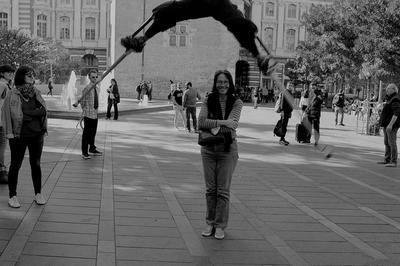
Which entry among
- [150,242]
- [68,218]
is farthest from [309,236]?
[68,218]

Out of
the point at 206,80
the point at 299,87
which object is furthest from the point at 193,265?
the point at 299,87

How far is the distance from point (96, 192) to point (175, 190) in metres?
1.27

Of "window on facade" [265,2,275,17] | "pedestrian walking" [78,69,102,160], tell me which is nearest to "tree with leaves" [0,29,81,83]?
"window on facade" [265,2,275,17]

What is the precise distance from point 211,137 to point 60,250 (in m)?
2.01

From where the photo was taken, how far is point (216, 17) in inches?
190

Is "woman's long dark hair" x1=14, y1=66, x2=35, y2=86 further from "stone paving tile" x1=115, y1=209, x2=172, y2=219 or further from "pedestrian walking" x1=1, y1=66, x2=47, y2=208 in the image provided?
"stone paving tile" x1=115, y1=209, x2=172, y2=219

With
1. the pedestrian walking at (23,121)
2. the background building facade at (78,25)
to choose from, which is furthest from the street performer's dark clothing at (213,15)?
the background building facade at (78,25)

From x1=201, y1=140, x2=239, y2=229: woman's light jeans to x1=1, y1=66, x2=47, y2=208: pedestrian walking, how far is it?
2436 mm

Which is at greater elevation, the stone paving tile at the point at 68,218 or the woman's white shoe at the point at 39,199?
the woman's white shoe at the point at 39,199

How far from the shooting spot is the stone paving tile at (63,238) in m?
6.17

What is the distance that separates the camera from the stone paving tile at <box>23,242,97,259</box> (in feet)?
18.8

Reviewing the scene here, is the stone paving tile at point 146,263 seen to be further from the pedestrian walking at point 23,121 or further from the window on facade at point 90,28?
the window on facade at point 90,28

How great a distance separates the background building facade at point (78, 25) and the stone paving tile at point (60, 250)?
61.5 metres

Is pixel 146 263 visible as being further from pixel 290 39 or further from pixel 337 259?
pixel 290 39
